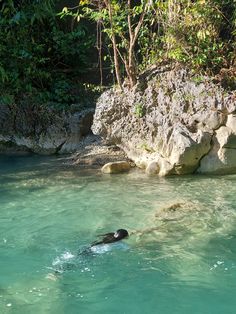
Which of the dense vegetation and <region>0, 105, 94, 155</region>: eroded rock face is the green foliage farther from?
<region>0, 105, 94, 155</region>: eroded rock face

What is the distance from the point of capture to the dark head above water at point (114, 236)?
5223mm

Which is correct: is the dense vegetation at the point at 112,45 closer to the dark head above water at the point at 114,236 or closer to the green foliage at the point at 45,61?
the green foliage at the point at 45,61

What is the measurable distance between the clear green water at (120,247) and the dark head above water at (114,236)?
10cm

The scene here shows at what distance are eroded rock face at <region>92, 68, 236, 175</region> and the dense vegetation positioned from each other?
0.36m

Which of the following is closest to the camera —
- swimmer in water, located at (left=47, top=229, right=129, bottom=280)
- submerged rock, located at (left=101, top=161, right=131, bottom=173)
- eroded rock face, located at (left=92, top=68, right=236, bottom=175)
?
swimmer in water, located at (left=47, top=229, right=129, bottom=280)

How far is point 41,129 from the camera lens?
11055 millimetres

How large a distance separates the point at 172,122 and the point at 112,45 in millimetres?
2623

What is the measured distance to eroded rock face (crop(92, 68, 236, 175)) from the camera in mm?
8055

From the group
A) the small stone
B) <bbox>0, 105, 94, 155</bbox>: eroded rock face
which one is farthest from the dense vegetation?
the small stone

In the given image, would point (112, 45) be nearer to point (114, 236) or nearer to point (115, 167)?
point (115, 167)

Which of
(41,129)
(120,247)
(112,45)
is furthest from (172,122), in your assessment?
(120,247)

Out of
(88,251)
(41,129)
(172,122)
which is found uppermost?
(172,122)

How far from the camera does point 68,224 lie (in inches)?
237

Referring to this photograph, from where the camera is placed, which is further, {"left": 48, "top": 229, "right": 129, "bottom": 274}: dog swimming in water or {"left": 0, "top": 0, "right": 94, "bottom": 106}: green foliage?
{"left": 0, "top": 0, "right": 94, "bottom": 106}: green foliage
